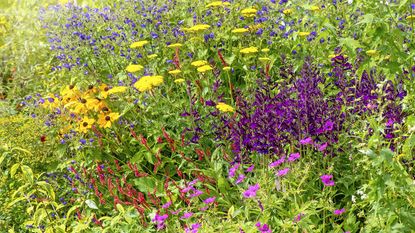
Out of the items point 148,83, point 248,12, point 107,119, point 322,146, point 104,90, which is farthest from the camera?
point 248,12

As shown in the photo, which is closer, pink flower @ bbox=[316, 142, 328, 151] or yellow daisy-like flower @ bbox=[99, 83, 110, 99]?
pink flower @ bbox=[316, 142, 328, 151]

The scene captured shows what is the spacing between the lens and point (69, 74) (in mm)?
5301

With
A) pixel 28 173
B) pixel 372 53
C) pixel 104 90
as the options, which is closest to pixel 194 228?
pixel 28 173

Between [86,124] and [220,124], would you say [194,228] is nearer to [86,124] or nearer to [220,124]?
[220,124]

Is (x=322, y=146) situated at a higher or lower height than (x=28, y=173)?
higher

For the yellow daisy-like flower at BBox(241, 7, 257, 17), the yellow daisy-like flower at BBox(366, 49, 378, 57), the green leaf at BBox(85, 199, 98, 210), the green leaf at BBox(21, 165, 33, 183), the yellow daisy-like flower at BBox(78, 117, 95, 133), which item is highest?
the yellow daisy-like flower at BBox(366, 49, 378, 57)

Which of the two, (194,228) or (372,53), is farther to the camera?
(372,53)

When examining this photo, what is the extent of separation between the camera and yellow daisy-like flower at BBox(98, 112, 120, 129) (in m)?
4.21

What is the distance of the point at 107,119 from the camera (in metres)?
4.23

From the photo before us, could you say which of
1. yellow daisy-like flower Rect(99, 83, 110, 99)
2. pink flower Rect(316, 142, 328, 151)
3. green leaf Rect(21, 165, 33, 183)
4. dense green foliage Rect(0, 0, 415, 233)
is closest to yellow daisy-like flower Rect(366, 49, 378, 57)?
dense green foliage Rect(0, 0, 415, 233)

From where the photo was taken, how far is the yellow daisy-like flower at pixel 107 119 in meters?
4.21

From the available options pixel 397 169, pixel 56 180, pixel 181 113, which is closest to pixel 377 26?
pixel 397 169

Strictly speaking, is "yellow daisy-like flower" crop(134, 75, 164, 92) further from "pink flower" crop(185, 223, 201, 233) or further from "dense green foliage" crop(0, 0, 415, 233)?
"pink flower" crop(185, 223, 201, 233)

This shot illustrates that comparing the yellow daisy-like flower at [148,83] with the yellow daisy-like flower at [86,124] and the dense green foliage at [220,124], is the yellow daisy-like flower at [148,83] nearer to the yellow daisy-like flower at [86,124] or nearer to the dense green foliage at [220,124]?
the dense green foliage at [220,124]
